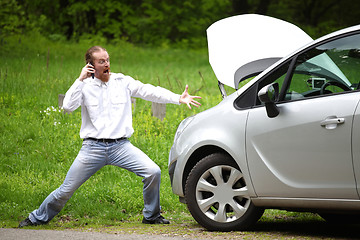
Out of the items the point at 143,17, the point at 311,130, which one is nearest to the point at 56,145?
the point at 311,130

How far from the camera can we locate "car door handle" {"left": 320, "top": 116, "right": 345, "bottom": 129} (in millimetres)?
5305

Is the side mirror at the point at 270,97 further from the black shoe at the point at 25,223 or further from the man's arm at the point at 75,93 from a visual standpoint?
the black shoe at the point at 25,223

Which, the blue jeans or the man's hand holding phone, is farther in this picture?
the blue jeans

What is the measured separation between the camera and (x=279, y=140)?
18.8 feet

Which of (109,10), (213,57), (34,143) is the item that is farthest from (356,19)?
(213,57)

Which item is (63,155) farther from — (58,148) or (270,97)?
(270,97)

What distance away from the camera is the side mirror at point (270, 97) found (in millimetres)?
5699

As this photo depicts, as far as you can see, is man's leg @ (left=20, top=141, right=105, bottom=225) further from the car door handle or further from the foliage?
the foliage

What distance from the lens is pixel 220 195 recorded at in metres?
6.12

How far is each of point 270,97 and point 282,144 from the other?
1.48ft

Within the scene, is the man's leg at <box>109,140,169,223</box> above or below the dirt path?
above

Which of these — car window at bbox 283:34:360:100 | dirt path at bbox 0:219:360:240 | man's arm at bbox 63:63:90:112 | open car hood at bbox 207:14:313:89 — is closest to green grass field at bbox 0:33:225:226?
dirt path at bbox 0:219:360:240

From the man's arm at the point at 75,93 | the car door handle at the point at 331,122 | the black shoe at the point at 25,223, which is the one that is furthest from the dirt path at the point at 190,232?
the man's arm at the point at 75,93

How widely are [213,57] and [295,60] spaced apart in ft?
4.25
